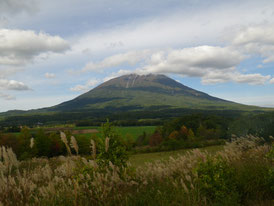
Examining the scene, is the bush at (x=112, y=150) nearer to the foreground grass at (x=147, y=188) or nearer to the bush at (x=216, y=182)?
the foreground grass at (x=147, y=188)

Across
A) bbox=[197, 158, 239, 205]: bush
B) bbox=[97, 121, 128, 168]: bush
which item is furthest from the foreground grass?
bbox=[97, 121, 128, 168]: bush

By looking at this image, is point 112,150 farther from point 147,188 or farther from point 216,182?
point 216,182

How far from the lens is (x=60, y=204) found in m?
5.01

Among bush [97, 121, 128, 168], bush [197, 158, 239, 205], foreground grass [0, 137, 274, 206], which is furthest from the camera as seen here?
bush [97, 121, 128, 168]

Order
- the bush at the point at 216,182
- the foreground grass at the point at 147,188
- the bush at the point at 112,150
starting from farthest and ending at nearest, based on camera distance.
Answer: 1. the bush at the point at 112,150
2. the bush at the point at 216,182
3. the foreground grass at the point at 147,188

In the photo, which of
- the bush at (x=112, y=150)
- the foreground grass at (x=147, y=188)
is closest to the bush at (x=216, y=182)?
the foreground grass at (x=147, y=188)

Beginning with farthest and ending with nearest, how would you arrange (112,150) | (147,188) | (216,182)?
(112,150) < (147,188) < (216,182)

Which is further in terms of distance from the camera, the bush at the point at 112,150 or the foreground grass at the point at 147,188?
the bush at the point at 112,150

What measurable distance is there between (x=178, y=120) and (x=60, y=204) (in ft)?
253

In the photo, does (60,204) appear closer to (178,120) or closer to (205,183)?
(205,183)

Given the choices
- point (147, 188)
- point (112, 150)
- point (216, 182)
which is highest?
point (112, 150)

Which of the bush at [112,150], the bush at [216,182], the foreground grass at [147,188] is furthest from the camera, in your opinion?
the bush at [112,150]

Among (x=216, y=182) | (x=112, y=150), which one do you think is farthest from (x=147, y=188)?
(x=112, y=150)

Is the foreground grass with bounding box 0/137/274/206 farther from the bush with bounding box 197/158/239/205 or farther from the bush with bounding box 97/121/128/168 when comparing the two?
the bush with bounding box 97/121/128/168
